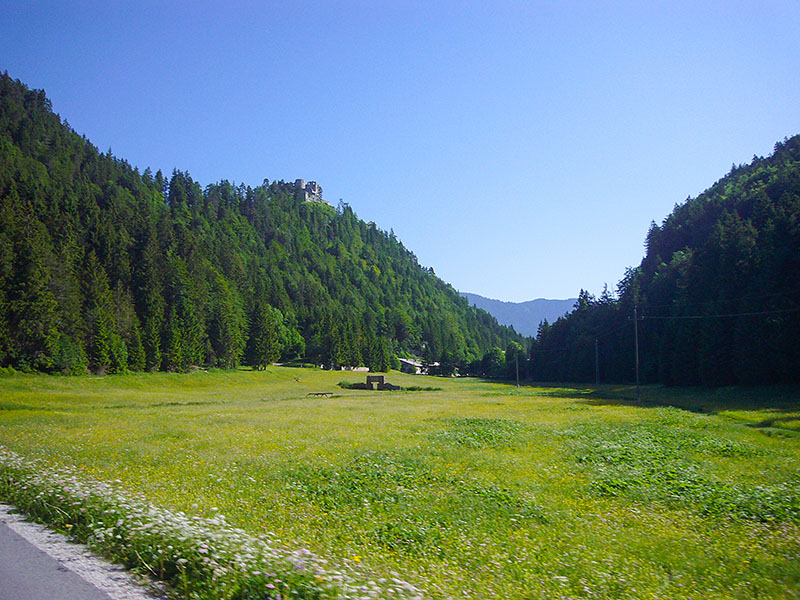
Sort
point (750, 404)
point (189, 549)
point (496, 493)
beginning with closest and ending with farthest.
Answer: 1. point (189, 549)
2. point (496, 493)
3. point (750, 404)

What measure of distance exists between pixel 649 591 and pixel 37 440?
23.6 m

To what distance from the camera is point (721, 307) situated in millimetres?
71188

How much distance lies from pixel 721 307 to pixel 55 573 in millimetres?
80046

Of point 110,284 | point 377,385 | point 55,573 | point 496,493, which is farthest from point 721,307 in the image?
point 110,284

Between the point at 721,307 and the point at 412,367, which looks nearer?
the point at 721,307

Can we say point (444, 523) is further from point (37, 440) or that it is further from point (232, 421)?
point (232, 421)

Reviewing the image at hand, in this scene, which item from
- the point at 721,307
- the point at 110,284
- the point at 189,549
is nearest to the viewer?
the point at 189,549

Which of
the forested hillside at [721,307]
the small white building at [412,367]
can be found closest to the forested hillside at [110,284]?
the small white building at [412,367]

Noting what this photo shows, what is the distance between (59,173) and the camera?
5856 inches

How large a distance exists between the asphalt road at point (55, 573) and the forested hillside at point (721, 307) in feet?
224

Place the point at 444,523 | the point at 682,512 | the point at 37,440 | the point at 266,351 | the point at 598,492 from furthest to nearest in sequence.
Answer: the point at 266,351 → the point at 37,440 → the point at 598,492 → the point at 682,512 → the point at 444,523

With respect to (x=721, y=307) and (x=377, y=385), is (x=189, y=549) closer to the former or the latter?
(x=721, y=307)

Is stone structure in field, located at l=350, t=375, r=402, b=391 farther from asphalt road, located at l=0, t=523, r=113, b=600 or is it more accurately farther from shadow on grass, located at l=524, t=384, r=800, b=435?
asphalt road, located at l=0, t=523, r=113, b=600

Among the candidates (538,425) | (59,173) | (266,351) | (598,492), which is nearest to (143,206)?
(59,173)
